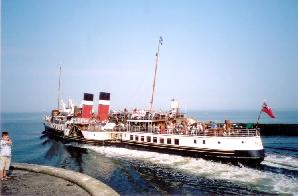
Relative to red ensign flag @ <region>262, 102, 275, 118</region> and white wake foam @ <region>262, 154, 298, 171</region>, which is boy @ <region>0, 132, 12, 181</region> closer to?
red ensign flag @ <region>262, 102, 275, 118</region>

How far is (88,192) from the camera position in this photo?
37.4 ft

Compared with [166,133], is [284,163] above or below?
below

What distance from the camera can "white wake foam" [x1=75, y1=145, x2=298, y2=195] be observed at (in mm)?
21578

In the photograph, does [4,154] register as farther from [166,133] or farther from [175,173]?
[166,133]

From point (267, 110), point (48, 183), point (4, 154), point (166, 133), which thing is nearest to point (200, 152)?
point (166, 133)

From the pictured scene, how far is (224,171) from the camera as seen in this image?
85.2 feet

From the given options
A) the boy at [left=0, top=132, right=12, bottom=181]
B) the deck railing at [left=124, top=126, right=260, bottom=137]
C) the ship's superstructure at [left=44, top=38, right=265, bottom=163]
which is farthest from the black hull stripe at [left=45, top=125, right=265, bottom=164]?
the boy at [left=0, top=132, right=12, bottom=181]

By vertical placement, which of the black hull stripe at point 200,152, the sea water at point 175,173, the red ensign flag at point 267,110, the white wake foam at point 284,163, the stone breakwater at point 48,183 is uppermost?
the red ensign flag at point 267,110

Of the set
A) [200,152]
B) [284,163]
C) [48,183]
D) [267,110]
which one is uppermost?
[267,110]

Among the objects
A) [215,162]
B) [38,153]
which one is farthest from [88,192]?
[38,153]

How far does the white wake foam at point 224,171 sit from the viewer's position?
70.8 feet

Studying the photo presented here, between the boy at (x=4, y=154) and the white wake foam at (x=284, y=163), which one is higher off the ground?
the boy at (x=4, y=154)

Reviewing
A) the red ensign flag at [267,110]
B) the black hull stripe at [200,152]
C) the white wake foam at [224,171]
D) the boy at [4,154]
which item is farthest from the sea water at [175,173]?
the boy at [4,154]

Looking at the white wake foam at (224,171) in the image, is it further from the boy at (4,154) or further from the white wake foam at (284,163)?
the boy at (4,154)
